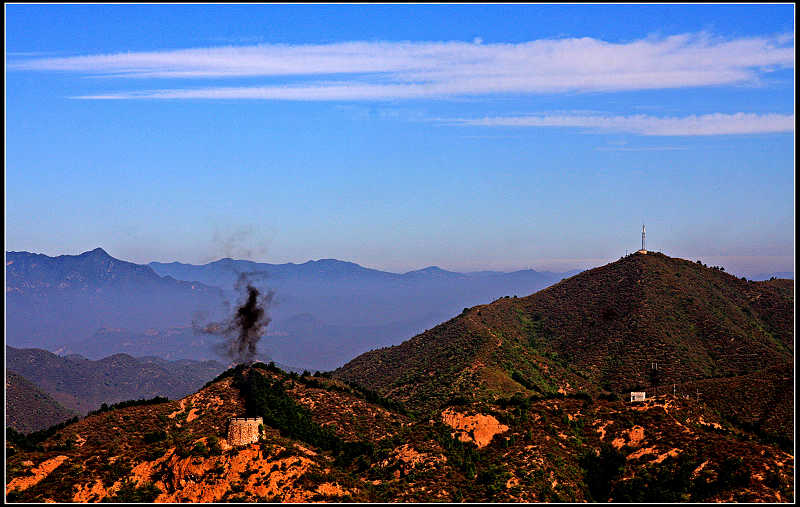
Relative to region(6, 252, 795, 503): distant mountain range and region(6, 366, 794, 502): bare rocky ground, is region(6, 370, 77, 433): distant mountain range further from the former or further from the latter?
region(6, 366, 794, 502): bare rocky ground

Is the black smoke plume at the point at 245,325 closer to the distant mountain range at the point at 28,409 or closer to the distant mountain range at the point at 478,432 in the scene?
the distant mountain range at the point at 478,432

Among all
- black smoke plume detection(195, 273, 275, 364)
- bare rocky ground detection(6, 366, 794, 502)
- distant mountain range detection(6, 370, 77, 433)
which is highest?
black smoke plume detection(195, 273, 275, 364)

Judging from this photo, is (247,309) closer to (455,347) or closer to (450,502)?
(450,502)

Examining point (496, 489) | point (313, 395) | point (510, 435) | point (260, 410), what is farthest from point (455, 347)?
point (496, 489)

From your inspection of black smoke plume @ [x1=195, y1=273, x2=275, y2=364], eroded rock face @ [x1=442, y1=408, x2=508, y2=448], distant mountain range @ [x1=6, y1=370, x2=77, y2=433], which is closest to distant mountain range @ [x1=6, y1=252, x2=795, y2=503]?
eroded rock face @ [x1=442, y1=408, x2=508, y2=448]

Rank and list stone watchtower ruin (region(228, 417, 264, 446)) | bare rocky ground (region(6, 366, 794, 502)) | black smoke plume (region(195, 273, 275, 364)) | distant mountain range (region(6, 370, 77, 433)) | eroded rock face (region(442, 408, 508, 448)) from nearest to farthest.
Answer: bare rocky ground (region(6, 366, 794, 502)) < stone watchtower ruin (region(228, 417, 264, 446)) < eroded rock face (region(442, 408, 508, 448)) < black smoke plume (region(195, 273, 275, 364)) < distant mountain range (region(6, 370, 77, 433))

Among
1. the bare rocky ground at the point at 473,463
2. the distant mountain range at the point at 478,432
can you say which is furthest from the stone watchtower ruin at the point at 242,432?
the bare rocky ground at the point at 473,463

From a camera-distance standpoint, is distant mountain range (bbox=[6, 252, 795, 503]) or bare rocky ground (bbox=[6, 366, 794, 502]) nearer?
bare rocky ground (bbox=[6, 366, 794, 502])
